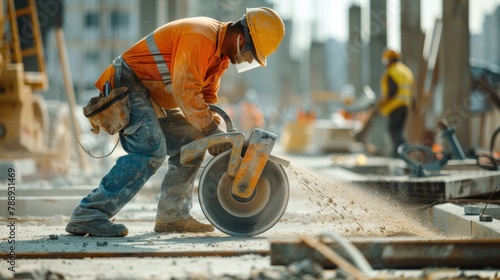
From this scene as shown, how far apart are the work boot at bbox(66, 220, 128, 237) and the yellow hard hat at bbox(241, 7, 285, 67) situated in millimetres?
1689

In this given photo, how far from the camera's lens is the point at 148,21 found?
23172 mm

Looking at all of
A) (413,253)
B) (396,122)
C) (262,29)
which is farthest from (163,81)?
(396,122)

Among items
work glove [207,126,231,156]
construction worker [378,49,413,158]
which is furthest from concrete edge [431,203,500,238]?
construction worker [378,49,413,158]

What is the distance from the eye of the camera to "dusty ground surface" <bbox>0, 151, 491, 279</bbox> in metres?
5.59

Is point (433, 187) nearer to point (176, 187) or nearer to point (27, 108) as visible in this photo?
point (176, 187)

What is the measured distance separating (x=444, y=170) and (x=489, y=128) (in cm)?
1154

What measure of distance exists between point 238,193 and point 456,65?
12.3 metres

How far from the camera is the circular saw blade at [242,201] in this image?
746 cm

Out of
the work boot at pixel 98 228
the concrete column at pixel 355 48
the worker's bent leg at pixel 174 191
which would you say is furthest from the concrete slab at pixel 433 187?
the concrete column at pixel 355 48

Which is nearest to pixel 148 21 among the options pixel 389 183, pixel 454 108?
pixel 454 108

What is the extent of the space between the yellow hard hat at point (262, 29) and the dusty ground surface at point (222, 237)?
0.93 m

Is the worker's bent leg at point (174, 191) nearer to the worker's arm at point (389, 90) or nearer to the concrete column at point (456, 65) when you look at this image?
the worker's arm at point (389, 90)

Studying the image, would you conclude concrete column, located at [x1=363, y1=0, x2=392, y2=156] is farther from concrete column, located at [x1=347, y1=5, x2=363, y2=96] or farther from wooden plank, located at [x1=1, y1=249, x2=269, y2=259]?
wooden plank, located at [x1=1, y1=249, x2=269, y2=259]

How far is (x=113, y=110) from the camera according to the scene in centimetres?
739
